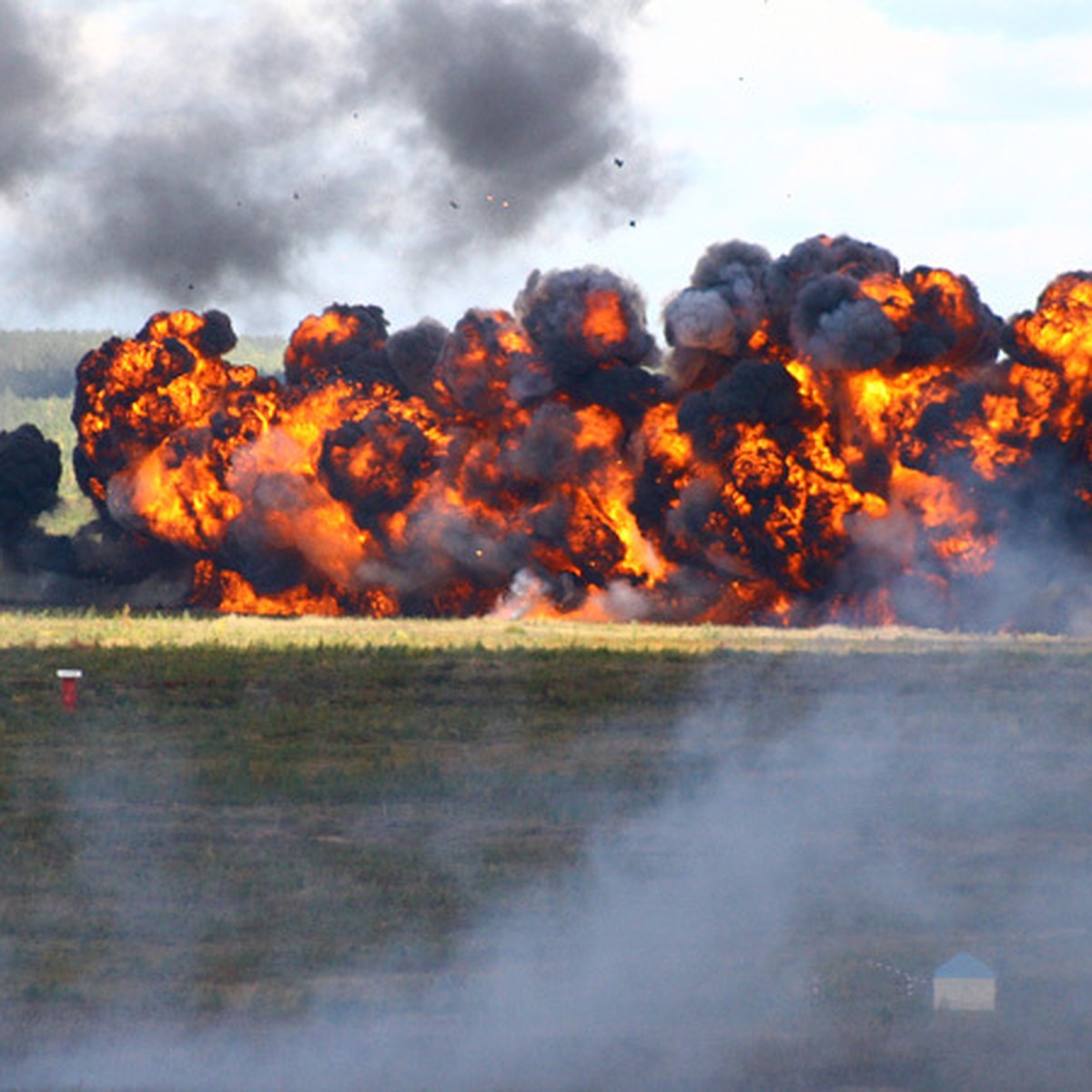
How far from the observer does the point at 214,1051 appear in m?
17.9

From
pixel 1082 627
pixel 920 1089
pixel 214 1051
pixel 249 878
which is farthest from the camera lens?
pixel 1082 627

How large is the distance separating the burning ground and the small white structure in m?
64.1

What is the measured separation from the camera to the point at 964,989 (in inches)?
758

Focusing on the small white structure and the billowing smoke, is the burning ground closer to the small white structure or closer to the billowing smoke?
the billowing smoke

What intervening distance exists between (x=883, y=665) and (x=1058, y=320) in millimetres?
36159

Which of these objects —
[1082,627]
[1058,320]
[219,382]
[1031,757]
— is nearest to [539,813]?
[1031,757]

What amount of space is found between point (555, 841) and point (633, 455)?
7083cm

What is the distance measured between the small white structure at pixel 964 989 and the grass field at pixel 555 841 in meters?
0.27

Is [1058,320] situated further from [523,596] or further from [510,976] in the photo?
[510,976]

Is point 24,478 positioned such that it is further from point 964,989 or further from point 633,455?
point 964,989

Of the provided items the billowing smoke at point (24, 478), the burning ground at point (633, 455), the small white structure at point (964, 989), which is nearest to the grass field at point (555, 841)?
the small white structure at point (964, 989)

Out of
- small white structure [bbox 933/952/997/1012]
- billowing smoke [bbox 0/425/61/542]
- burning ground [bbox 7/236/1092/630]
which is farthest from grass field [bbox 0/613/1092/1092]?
billowing smoke [bbox 0/425/61/542]

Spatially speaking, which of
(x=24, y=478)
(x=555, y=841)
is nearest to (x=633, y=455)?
(x=24, y=478)

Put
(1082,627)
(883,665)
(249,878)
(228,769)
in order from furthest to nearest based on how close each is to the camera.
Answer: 1. (1082,627)
2. (883,665)
3. (228,769)
4. (249,878)
